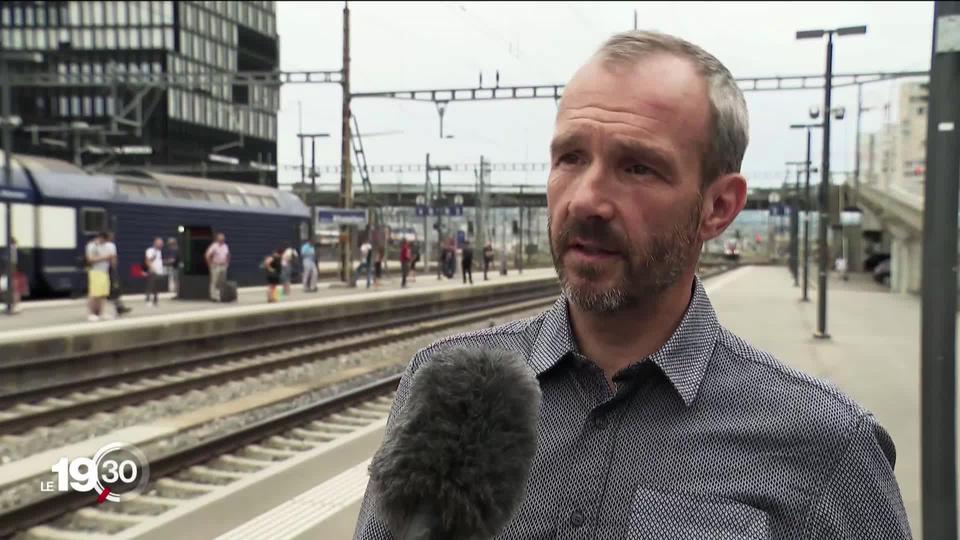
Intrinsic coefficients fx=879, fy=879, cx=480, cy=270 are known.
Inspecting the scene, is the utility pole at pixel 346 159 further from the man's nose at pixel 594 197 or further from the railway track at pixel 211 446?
the man's nose at pixel 594 197

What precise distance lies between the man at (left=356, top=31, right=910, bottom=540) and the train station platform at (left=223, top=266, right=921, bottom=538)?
4.00ft

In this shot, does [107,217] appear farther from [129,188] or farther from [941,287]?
[941,287]

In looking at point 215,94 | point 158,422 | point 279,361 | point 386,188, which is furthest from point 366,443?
point 386,188

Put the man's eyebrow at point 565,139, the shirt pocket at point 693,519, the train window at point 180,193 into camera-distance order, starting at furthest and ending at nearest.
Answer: the train window at point 180,193 < the man's eyebrow at point 565,139 < the shirt pocket at point 693,519

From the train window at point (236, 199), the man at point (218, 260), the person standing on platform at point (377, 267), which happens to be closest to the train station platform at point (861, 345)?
the person standing on platform at point (377, 267)

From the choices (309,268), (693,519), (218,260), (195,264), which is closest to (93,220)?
(195,264)

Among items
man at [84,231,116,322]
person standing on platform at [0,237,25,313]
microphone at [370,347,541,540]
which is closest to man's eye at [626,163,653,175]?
microphone at [370,347,541,540]

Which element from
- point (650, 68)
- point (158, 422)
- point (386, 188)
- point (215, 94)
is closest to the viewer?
point (650, 68)

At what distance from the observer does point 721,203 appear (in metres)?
1.75

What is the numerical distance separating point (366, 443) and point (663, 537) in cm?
660

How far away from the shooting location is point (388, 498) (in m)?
1.07

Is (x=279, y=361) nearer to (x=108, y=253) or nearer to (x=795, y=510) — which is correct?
(x=108, y=253)

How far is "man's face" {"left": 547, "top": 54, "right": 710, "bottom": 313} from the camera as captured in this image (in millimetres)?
1538

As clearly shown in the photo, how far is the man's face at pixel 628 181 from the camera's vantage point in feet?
5.05
